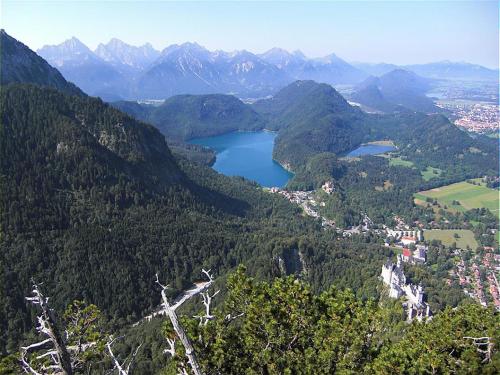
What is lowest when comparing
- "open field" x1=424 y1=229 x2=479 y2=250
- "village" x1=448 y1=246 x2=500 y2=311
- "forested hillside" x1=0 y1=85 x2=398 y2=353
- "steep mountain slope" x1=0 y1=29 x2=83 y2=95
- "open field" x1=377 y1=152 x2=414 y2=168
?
"open field" x1=424 y1=229 x2=479 y2=250

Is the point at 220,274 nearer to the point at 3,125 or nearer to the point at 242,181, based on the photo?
the point at 3,125

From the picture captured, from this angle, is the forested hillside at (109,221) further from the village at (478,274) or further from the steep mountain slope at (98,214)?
the village at (478,274)

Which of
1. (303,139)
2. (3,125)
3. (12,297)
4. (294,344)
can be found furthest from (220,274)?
(303,139)

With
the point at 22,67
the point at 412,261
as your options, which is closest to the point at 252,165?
the point at 22,67

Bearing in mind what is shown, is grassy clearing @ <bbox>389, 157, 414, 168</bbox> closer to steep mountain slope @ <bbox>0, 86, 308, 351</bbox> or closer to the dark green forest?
the dark green forest

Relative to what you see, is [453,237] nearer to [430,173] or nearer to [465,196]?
[465,196]

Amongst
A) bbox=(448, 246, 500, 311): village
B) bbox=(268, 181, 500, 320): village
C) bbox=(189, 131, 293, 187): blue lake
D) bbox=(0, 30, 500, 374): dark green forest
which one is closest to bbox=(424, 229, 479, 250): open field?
bbox=(268, 181, 500, 320): village
